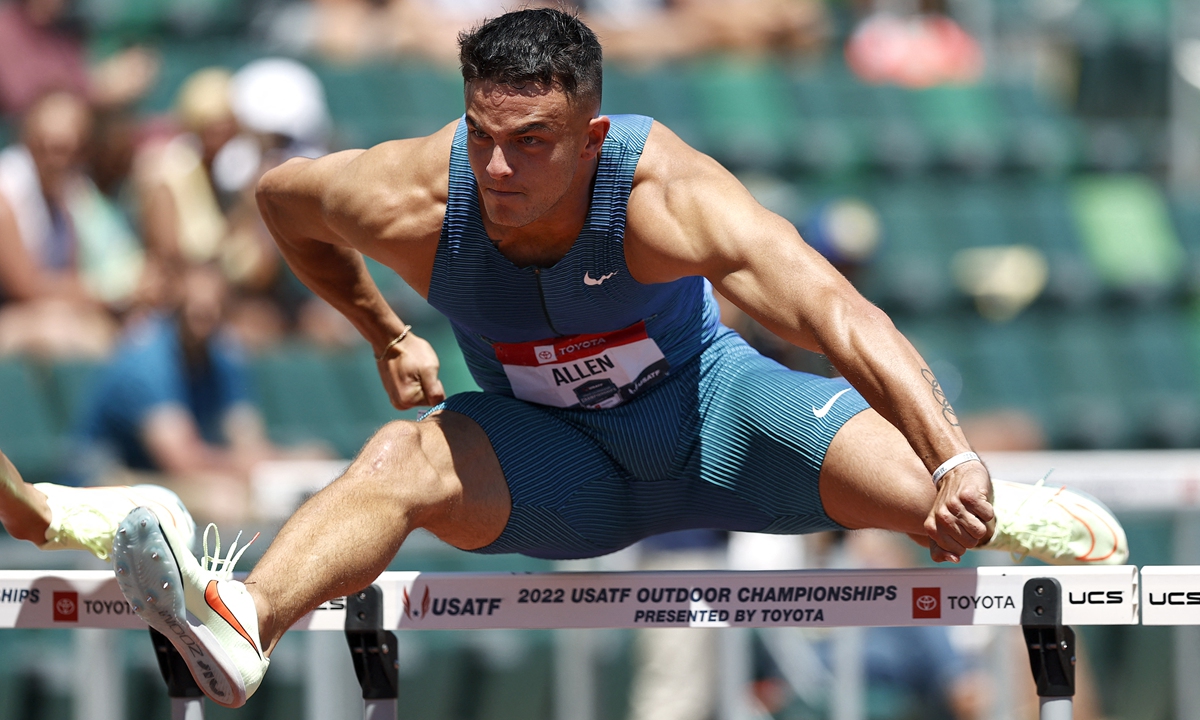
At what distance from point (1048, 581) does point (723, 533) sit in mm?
2505

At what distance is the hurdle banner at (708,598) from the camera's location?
10.5 feet

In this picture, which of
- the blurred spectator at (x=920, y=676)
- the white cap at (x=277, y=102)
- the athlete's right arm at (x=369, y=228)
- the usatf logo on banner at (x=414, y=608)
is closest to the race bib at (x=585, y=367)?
the athlete's right arm at (x=369, y=228)

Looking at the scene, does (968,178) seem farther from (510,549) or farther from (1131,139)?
(510,549)

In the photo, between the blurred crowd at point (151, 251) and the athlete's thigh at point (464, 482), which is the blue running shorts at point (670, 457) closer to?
the athlete's thigh at point (464, 482)

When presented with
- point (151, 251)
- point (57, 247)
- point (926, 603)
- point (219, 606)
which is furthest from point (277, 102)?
point (926, 603)

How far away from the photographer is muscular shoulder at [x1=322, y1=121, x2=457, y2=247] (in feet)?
11.0

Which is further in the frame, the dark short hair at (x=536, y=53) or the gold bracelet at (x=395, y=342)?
the gold bracelet at (x=395, y=342)

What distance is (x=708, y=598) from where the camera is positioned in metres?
3.28

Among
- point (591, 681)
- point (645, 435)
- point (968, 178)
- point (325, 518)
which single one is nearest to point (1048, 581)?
point (645, 435)

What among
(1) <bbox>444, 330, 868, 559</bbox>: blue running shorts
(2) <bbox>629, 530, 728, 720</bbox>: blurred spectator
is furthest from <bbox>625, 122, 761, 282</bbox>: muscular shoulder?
(2) <bbox>629, 530, 728, 720</bbox>: blurred spectator

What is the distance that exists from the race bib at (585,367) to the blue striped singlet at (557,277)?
0.02m

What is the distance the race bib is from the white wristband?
88 centimetres

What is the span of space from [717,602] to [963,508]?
2.28 ft

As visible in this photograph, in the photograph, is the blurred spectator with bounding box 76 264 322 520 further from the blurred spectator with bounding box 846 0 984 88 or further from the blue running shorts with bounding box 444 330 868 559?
the blurred spectator with bounding box 846 0 984 88
